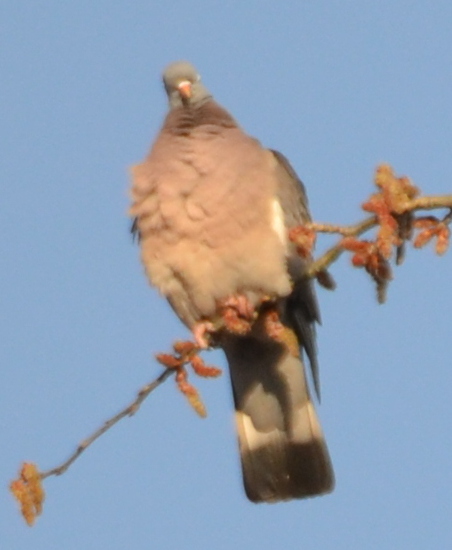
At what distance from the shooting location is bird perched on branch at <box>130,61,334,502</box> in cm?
513

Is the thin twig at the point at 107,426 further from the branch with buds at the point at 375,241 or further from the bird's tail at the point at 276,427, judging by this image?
the bird's tail at the point at 276,427

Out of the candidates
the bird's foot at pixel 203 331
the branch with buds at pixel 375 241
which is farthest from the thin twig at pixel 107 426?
the bird's foot at pixel 203 331

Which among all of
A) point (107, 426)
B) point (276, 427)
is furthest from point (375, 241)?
point (276, 427)

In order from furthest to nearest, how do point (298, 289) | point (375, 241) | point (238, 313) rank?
point (298, 289) < point (238, 313) < point (375, 241)

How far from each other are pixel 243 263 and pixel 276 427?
1.00 meters

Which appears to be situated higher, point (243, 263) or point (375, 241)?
point (243, 263)

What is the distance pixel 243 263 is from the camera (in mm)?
5156

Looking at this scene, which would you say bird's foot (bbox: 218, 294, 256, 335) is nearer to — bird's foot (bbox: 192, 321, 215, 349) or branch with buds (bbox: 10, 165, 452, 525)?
bird's foot (bbox: 192, 321, 215, 349)

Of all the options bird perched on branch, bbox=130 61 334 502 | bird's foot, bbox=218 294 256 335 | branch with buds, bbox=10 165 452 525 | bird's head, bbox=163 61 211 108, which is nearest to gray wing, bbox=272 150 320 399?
bird perched on branch, bbox=130 61 334 502

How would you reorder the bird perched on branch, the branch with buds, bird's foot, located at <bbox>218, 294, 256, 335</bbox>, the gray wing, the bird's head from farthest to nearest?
the bird's head < the gray wing < the bird perched on branch < bird's foot, located at <bbox>218, 294, 256, 335</bbox> < the branch with buds

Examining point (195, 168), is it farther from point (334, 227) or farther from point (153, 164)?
point (334, 227)

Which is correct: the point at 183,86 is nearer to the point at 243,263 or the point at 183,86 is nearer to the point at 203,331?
the point at 243,263

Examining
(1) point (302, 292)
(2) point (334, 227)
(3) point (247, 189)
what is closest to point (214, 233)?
(3) point (247, 189)

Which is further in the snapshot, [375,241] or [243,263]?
[243,263]
